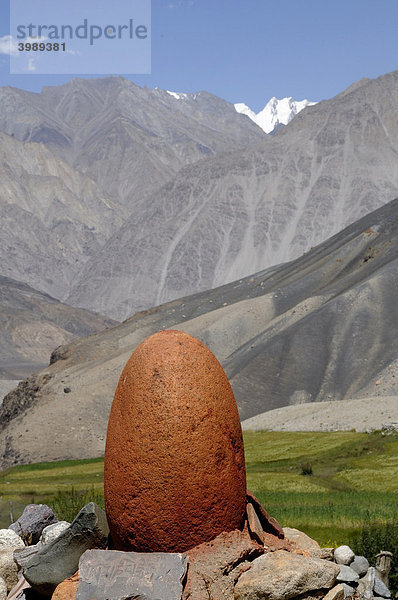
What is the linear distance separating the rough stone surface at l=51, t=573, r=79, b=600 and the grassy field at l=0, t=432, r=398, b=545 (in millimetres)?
6092

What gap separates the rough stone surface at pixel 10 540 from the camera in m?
13.2

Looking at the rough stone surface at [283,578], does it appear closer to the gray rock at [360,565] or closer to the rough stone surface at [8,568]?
the gray rock at [360,565]

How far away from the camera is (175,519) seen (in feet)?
34.6

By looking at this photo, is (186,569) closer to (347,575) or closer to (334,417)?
(347,575)

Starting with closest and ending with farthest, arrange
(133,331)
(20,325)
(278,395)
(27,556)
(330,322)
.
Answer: (27,556) < (278,395) < (330,322) < (133,331) < (20,325)

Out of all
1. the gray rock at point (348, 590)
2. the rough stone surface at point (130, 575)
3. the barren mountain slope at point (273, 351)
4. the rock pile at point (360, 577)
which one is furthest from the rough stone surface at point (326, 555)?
the barren mountain slope at point (273, 351)

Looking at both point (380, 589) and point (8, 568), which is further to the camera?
point (8, 568)

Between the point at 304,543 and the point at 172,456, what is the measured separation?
3315 millimetres

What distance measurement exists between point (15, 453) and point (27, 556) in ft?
173

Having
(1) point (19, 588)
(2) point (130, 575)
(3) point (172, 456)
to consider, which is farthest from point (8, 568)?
(3) point (172, 456)

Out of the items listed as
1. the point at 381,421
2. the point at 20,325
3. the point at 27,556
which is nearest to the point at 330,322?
the point at 381,421

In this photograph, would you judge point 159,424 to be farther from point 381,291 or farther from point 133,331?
point 133,331

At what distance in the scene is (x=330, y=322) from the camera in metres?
75.1

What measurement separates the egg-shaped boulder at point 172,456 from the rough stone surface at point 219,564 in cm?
17
